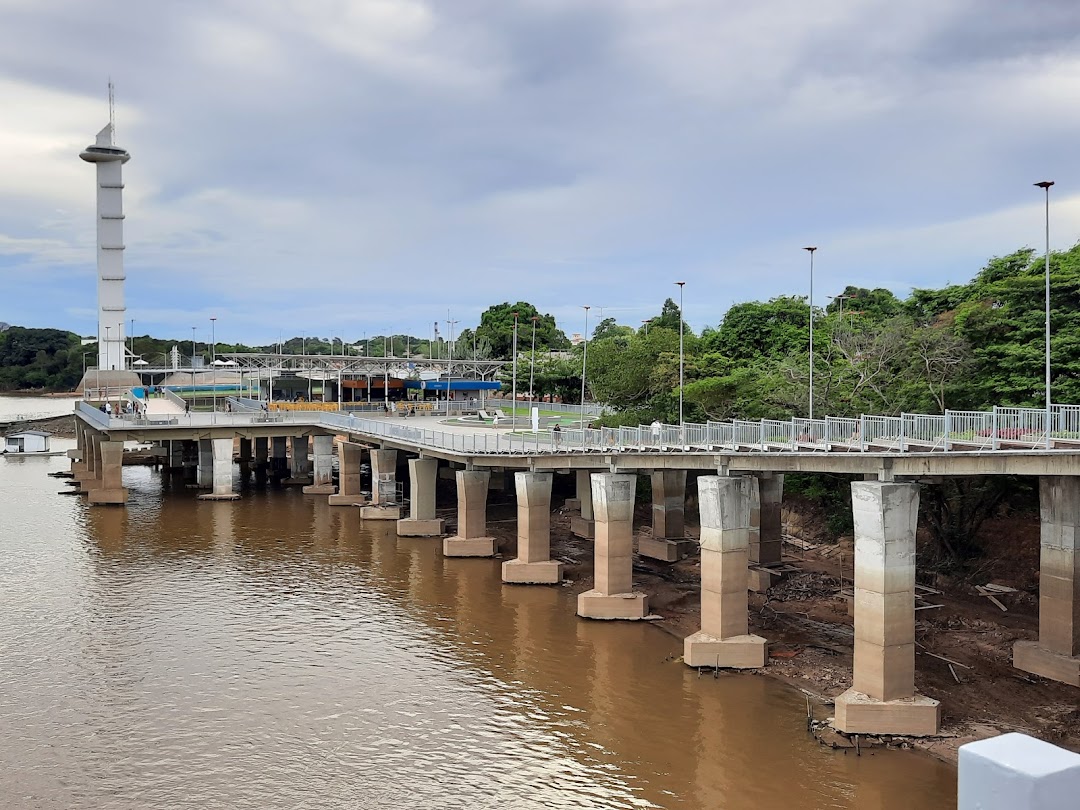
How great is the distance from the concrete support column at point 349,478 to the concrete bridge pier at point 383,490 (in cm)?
595

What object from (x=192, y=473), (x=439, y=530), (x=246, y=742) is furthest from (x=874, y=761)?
(x=192, y=473)

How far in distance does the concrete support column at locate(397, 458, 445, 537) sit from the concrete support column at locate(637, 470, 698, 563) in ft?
49.5

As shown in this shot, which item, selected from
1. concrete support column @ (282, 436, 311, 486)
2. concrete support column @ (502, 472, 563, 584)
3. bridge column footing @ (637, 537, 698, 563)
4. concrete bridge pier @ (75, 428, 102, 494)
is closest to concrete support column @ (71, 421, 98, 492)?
concrete bridge pier @ (75, 428, 102, 494)

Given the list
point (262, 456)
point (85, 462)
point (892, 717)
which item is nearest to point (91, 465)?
point (85, 462)

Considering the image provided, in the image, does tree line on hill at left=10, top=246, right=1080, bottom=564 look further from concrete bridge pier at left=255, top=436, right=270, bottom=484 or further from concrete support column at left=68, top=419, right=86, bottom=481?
concrete support column at left=68, top=419, right=86, bottom=481

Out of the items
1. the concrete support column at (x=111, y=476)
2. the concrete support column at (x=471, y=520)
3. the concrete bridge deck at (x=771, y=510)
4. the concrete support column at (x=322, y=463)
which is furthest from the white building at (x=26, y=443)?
the concrete support column at (x=471, y=520)

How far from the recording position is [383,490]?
234ft

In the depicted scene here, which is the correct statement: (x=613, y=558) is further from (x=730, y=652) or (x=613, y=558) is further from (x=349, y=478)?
(x=349, y=478)

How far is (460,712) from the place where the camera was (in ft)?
102

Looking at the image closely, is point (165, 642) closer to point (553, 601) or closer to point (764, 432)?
point (553, 601)

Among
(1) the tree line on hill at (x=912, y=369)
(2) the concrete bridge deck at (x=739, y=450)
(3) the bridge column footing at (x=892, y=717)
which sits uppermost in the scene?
(1) the tree line on hill at (x=912, y=369)

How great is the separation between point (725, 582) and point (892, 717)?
27.4ft

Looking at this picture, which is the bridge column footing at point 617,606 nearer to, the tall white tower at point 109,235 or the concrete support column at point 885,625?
the concrete support column at point 885,625

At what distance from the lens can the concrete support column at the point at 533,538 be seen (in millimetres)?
48219
